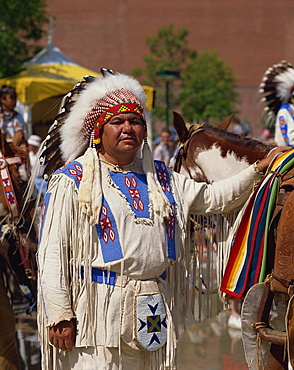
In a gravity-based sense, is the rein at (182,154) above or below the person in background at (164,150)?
above

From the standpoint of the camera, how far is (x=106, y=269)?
3258 mm

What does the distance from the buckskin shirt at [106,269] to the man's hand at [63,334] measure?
0.04 metres

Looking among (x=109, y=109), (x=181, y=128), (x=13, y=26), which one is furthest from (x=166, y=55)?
(x=109, y=109)

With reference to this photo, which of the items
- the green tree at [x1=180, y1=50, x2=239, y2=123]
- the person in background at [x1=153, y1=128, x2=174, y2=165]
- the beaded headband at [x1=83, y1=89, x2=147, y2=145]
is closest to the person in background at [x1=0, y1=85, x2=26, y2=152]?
the beaded headband at [x1=83, y1=89, x2=147, y2=145]

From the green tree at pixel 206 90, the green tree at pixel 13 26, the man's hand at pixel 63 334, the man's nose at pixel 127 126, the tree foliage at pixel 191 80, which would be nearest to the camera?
the man's hand at pixel 63 334

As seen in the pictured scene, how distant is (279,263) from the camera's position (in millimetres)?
3465

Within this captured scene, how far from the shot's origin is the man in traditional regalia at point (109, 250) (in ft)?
10.7

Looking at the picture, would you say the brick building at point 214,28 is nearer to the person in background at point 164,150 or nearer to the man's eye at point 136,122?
the person in background at point 164,150

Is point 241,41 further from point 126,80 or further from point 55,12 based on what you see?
point 126,80

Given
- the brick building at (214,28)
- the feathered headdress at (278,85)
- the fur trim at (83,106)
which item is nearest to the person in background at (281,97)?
the feathered headdress at (278,85)

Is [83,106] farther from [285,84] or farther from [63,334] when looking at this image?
[285,84]

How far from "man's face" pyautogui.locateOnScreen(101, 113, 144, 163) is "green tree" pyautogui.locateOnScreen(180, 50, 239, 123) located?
20.6 metres

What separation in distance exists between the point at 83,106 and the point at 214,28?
3028 centimetres

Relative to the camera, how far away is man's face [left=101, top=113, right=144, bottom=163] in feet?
11.0
